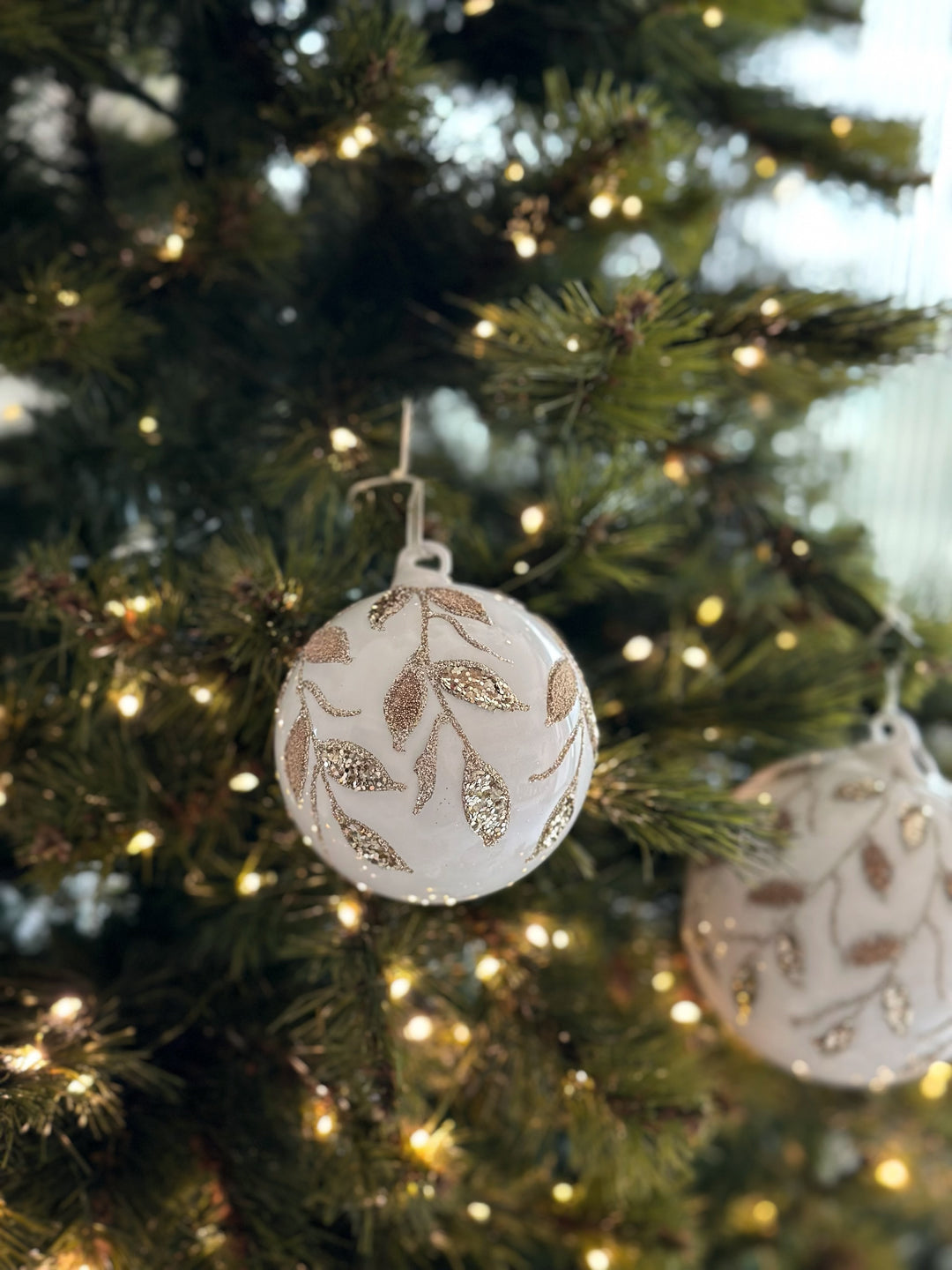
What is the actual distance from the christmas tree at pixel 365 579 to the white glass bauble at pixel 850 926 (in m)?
0.03

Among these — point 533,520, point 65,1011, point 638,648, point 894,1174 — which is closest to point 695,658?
point 638,648

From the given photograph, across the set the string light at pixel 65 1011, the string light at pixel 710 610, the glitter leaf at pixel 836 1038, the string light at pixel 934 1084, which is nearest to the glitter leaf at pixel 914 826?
the glitter leaf at pixel 836 1038

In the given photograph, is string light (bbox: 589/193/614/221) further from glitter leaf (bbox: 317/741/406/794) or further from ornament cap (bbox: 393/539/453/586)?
glitter leaf (bbox: 317/741/406/794)

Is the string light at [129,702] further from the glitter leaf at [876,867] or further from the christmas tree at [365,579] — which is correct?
the glitter leaf at [876,867]

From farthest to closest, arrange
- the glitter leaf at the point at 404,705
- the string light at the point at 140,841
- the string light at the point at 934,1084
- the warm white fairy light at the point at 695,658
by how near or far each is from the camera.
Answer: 1. the string light at the point at 934,1084
2. the warm white fairy light at the point at 695,658
3. the string light at the point at 140,841
4. the glitter leaf at the point at 404,705

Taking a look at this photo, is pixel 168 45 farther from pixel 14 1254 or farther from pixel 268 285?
pixel 14 1254

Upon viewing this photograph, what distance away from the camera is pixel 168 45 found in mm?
592

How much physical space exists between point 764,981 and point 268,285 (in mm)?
498

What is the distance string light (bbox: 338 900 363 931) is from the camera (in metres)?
0.49

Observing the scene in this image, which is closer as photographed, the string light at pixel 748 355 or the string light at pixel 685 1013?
the string light at pixel 748 355

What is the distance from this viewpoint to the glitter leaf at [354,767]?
38 centimetres

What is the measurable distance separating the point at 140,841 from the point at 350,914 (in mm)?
111

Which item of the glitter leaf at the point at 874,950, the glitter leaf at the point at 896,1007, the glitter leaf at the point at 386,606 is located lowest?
the glitter leaf at the point at 896,1007

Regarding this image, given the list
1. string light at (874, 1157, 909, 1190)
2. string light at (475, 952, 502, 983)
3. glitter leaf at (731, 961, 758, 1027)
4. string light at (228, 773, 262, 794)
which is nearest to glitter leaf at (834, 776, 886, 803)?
glitter leaf at (731, 961, 758, 1027)
